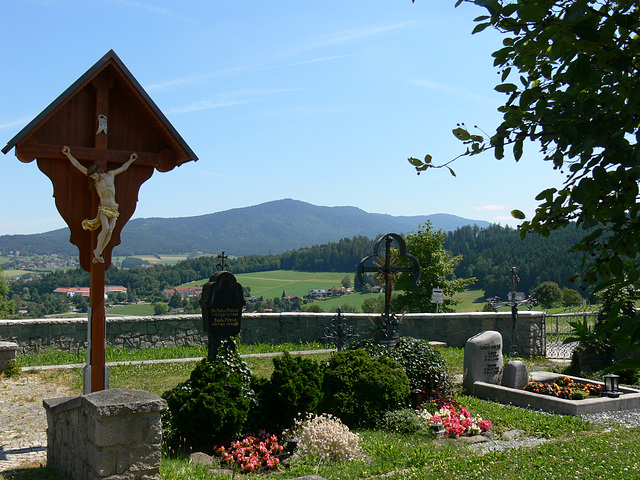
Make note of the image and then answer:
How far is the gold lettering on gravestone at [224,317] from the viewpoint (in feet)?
29.2

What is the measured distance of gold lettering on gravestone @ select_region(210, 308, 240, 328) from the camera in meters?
8.91

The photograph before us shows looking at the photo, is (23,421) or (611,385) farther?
(611,385)

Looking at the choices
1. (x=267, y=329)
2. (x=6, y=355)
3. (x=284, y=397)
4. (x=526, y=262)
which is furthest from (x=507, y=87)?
(x=526, y=262)

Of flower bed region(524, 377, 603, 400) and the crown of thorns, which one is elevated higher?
the crown of thorns

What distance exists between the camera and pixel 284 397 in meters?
6.88

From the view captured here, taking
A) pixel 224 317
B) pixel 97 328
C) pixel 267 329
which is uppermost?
pixel 97 328

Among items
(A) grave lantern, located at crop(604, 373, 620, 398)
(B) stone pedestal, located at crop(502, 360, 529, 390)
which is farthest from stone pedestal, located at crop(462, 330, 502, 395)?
(A) grave lantern, located at crop(604, 373, 620, 398)

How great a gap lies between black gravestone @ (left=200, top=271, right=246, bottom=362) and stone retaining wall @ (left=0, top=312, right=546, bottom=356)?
13.1 ft

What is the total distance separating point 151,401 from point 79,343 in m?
8.93

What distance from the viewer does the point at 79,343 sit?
486 inches

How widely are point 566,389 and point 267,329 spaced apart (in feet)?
22.6

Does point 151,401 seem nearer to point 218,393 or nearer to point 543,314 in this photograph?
point 218,393

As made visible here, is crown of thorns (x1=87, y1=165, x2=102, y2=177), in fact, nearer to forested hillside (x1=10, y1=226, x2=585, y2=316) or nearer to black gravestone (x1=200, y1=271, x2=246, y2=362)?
black gravestone (x1=200, y1=271, x2=246, y2=362)

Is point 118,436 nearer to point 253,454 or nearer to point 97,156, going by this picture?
point 253,454
